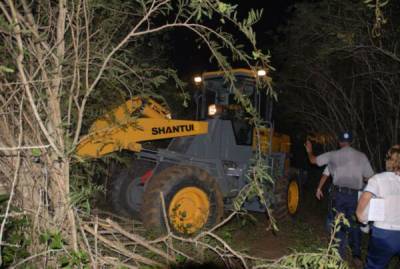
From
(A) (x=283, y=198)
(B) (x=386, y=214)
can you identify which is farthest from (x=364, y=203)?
(A) (x=283, y=198)

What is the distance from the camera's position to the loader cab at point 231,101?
864 centimetres

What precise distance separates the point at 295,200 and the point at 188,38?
1167 cm

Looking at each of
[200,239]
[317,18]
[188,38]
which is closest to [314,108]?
[317,18]

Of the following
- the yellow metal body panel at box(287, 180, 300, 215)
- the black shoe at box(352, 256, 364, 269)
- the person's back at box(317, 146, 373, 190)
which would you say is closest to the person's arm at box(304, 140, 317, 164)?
the person's back at box(317, 146, 373, 190)

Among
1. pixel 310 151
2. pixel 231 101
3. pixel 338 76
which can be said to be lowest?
pixel 310 151

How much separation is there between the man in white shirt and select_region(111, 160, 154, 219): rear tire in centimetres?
449

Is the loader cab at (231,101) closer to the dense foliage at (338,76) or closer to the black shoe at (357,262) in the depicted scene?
the dense foliage at (338,76)

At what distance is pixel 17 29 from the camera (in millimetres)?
3113

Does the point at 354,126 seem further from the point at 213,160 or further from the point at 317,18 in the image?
the point at 213,160

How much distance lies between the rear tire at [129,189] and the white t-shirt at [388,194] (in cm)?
455

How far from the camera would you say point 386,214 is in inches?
199

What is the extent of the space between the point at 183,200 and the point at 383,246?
3.22m

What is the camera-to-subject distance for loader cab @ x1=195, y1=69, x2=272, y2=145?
8.64 meters

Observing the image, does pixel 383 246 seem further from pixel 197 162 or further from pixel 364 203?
pixel 197 162
